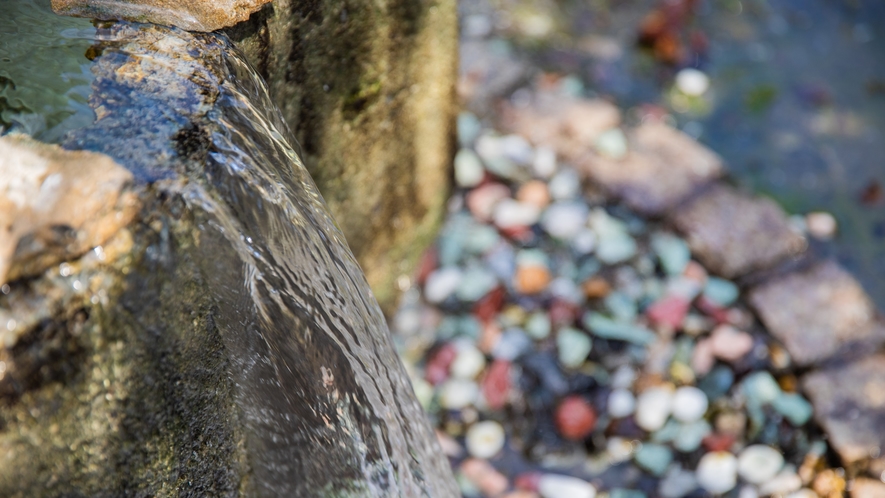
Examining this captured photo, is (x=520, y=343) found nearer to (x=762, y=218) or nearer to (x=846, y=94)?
(x=762, y=218)

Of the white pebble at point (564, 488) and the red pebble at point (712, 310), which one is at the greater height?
the red pebble at point (712, 310)

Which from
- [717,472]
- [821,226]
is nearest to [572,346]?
[717,472]

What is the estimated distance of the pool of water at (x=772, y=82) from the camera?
2006 mm

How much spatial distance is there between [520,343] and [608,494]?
14.4 inches

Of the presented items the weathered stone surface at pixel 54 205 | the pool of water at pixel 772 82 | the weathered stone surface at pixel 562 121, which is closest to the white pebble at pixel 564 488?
the weathered stone surface at pixel 562 121

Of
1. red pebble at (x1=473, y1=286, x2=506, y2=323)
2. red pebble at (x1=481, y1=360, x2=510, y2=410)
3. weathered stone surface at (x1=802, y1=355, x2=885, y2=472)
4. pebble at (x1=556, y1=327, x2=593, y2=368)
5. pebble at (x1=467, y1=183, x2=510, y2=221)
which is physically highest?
pebble at (x1=467, y1=183, x2=510, y2=221)

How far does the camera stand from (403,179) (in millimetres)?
1549

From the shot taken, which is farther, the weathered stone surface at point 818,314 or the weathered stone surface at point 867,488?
the weathered stone surface at point 818,314

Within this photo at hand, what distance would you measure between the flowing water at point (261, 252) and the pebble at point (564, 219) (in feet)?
2.77

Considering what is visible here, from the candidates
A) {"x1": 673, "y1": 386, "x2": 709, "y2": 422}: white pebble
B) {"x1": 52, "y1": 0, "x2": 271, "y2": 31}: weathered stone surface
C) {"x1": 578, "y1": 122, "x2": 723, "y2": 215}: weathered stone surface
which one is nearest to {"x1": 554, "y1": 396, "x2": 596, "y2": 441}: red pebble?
{"x1": 673, "y1": 386, "x2": 709, "y2": 422}: white pebble

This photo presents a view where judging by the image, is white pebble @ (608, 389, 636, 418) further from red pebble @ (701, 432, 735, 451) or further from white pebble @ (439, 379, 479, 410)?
white pebble @ (439, 379, 479, 410)

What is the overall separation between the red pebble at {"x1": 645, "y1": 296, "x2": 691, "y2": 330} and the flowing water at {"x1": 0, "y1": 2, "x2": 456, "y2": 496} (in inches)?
32.1

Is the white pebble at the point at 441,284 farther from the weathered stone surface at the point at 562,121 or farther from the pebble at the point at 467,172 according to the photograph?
the weathered stone surface at the point at 562,121

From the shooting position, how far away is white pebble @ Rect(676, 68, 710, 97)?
2215 mm
